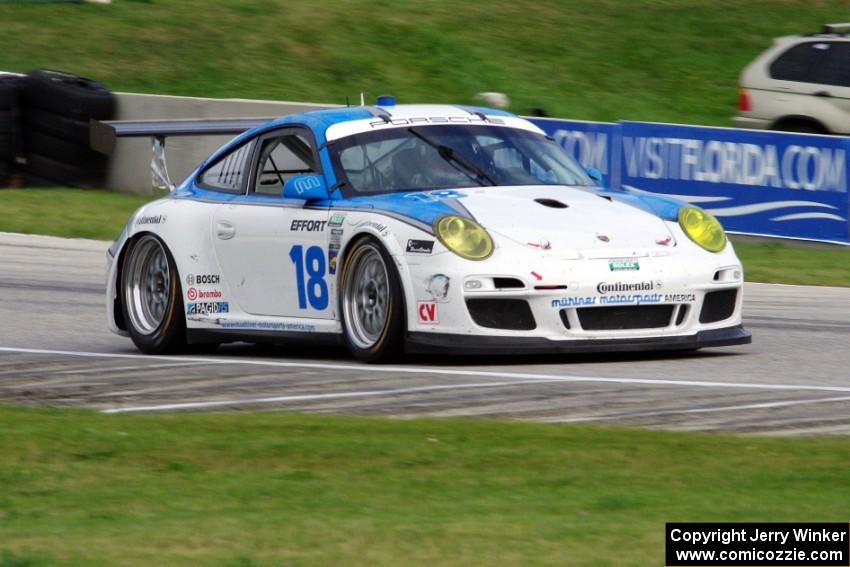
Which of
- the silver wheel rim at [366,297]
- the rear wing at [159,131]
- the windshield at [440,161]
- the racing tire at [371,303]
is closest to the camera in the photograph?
the racing tire at [371,303]

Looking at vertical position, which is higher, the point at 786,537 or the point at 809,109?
the point at 809,109

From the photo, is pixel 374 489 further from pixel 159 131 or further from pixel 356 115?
pixel 159 131

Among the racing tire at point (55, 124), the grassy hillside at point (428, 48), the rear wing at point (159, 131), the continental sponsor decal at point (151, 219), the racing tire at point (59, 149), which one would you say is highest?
the grassy hillside at point (428, 48)

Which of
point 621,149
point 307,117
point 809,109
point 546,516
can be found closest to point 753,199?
point 621,149

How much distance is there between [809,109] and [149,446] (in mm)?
14652

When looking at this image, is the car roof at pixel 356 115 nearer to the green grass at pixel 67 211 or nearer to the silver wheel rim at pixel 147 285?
the silver wheel rim at pixel 147 285

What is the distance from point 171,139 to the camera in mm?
20094

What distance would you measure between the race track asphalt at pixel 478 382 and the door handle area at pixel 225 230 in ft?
2.18

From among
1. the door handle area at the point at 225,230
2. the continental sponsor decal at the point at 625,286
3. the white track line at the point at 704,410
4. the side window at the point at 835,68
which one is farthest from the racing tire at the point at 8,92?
the white track line at the point at 704,410

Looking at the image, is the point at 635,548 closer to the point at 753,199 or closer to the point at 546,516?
the point at 546,516

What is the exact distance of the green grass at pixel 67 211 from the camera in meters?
17.2

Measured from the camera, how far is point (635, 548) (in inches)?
184

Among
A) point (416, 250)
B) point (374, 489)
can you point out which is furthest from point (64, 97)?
point (374, 489)

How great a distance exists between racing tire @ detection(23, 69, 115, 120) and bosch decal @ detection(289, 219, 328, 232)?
1084 centimetres
